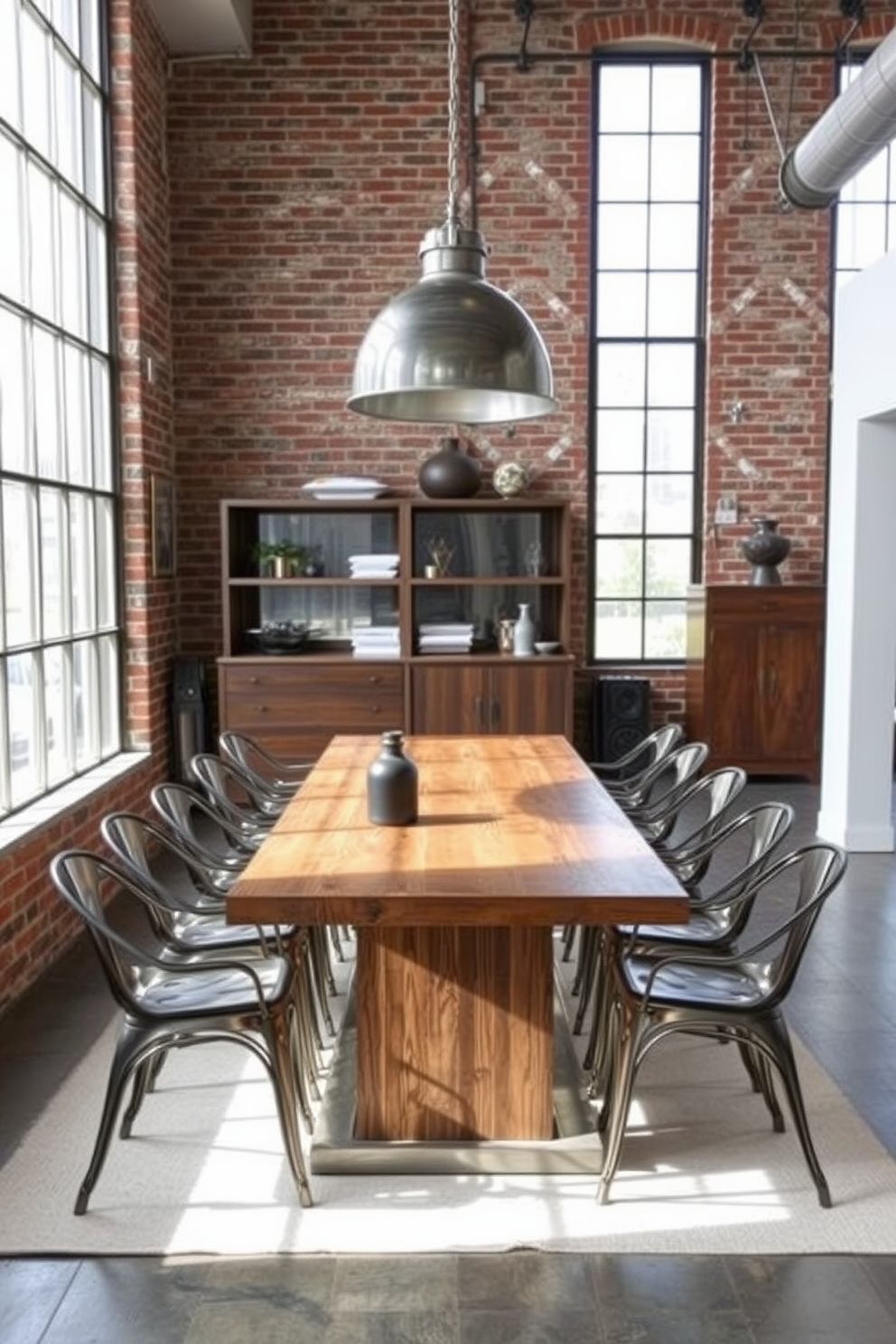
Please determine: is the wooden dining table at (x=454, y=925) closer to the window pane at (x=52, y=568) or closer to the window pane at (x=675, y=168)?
the window pane at (x=52, y=568)

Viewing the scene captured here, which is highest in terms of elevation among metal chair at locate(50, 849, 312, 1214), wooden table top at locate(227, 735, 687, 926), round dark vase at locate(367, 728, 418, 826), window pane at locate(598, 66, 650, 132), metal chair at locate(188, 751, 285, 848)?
window pane at locate(598, 66, 650, 132)

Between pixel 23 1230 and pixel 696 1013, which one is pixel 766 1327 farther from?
pixel 23 1230

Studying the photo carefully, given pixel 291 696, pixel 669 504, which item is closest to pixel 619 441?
pixel 669 504

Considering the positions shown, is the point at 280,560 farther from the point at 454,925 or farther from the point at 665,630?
the point at 454,925

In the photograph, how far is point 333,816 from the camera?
11.1 feet

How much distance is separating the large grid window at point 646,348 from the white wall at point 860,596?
5.46 feet

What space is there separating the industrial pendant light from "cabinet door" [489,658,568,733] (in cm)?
351

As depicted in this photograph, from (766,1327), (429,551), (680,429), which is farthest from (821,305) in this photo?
(766,1327)

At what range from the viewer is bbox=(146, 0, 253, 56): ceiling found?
6.22 metres

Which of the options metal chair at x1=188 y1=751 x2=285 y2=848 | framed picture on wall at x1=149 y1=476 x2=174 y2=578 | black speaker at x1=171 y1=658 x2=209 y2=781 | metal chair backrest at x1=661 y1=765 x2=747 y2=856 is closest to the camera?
metal chair backrest at x1=661 y1=765 x2=747 y2=856

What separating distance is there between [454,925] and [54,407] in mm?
3338

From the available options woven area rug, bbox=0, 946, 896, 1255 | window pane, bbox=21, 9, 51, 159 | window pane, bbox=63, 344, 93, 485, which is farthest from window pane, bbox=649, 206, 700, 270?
woven area rug, bbox=0, 946, 896, 1255

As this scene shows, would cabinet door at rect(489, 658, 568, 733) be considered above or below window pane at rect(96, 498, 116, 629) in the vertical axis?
below

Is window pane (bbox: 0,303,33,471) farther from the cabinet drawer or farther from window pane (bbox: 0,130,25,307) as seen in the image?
the cabinet drawer
